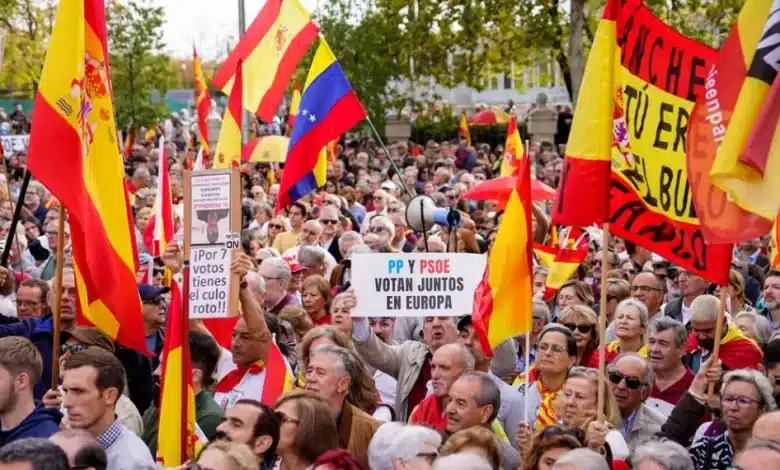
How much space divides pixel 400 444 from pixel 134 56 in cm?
3876

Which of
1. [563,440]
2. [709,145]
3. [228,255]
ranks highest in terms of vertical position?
[709,145]

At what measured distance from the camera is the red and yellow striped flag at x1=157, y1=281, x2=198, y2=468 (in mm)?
7578

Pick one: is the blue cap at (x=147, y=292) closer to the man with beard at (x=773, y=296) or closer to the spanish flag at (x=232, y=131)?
the spanish flag at (x=232, y=131)

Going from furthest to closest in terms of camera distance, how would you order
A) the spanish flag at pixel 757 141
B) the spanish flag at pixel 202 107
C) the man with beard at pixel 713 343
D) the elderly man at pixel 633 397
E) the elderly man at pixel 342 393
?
1. the spanish flag at pixel 202 107
2. the man with beard at pixel 713 343
3. the elderly man at pixel 633 397
4. the elderly man at pixel 342 393
5. the spanish flag at pixel 757 141

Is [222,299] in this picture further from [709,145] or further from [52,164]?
[709,145]

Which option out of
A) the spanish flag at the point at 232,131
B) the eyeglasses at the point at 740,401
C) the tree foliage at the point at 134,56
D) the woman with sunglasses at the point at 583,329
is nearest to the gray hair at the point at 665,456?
the eyeglasses at the point at 740,401

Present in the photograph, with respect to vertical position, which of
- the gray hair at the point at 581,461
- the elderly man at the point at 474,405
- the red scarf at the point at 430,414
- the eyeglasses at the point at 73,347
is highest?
the eyeglasses at the point at 73,347

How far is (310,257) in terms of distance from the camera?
41.9ft

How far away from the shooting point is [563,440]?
6.97m

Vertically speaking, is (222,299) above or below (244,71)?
below

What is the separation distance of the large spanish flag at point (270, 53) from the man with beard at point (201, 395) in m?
6.85

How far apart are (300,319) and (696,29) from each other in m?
35.8

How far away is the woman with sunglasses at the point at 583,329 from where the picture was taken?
992 centimetres

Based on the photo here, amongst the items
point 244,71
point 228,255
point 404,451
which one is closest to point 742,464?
point 404,451
